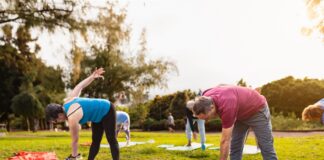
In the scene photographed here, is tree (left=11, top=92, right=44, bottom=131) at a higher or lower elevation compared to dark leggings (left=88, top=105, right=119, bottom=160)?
higher

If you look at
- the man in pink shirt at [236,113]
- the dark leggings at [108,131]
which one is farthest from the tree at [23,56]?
the man in pink shirt at [236,113]

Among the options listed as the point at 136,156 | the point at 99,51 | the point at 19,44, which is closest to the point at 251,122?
the point at 136,156

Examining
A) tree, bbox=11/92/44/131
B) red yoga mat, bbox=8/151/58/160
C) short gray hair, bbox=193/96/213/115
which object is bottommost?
red yoga mat, bbox=8/151/58/160

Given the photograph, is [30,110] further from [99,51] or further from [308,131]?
[308,131]

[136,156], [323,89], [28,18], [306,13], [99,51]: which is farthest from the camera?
[323,89]

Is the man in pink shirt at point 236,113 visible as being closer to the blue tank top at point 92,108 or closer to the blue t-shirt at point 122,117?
the blue tank top at point 92,108

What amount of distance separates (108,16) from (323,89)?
16.5 metres

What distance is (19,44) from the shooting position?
77.8ft

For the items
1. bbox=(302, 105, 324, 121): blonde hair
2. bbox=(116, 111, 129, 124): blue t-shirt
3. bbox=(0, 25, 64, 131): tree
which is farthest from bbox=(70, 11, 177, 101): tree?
bbox=(302, 105, 324, 121): blonde hair

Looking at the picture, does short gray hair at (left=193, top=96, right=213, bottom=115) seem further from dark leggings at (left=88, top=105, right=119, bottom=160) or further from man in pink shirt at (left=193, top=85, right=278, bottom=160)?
dark leggings at (left=88, top=105, right=119, bottom=160)

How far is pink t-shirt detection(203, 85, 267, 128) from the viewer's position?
14.1ft

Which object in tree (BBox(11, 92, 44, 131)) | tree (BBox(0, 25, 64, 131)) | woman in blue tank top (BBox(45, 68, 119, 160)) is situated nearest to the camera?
woman in blue tank top (BBox(45, 68, 119, 160))

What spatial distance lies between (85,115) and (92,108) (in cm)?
14

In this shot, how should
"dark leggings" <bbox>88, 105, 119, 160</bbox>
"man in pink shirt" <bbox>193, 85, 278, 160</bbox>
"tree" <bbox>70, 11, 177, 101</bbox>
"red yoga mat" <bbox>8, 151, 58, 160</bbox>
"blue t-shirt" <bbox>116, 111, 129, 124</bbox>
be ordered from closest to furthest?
"man in pink shirt" <bbox>193, 85, 278, 160</bbox>
"dark leggings" <bbox>88, 105, 119, 160</bbox>
"red yoga mat" <bbox>8, 151, 58, 160</bbox>
"blue t-shirt" <bbox>116, 111, 129, 124</bbox>
"tree" <bbox>70, 11, 177, 101</bbox>
